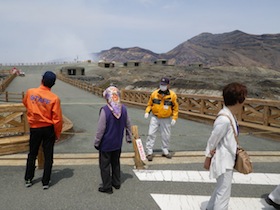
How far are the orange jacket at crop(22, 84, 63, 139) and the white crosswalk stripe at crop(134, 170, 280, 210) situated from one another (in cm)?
205

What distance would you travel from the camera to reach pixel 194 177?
548 centimetres

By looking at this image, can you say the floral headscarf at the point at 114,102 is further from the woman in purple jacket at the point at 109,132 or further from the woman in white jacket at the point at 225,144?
the woman in white jacket at the point at 225,144

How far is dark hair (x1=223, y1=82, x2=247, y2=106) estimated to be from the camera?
10.9 feet

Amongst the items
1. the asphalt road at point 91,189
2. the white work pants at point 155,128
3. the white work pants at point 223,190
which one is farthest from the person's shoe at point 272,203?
the white work pants at point 155,128

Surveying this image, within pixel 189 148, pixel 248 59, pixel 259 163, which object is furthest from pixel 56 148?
pixel 248 59

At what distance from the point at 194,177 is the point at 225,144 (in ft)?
7.34

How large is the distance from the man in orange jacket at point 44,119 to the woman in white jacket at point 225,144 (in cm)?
275

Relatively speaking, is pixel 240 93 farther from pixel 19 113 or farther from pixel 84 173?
pixel 19 113

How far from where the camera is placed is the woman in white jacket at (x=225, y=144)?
11.1 ft

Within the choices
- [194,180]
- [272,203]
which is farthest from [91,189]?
[272,203]

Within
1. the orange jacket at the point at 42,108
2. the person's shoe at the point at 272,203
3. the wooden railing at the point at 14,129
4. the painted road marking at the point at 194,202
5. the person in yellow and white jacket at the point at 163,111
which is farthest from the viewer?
the wooden railing at the point at 14,129

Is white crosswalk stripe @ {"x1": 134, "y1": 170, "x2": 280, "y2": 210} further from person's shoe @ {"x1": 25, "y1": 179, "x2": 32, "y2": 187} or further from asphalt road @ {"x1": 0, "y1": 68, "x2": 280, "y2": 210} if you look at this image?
person's shoe @ {"x1": 25, "y1": 179, "x2": 32, "y2": 187}

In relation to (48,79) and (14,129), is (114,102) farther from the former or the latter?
(14,129)

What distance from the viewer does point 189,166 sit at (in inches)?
242
